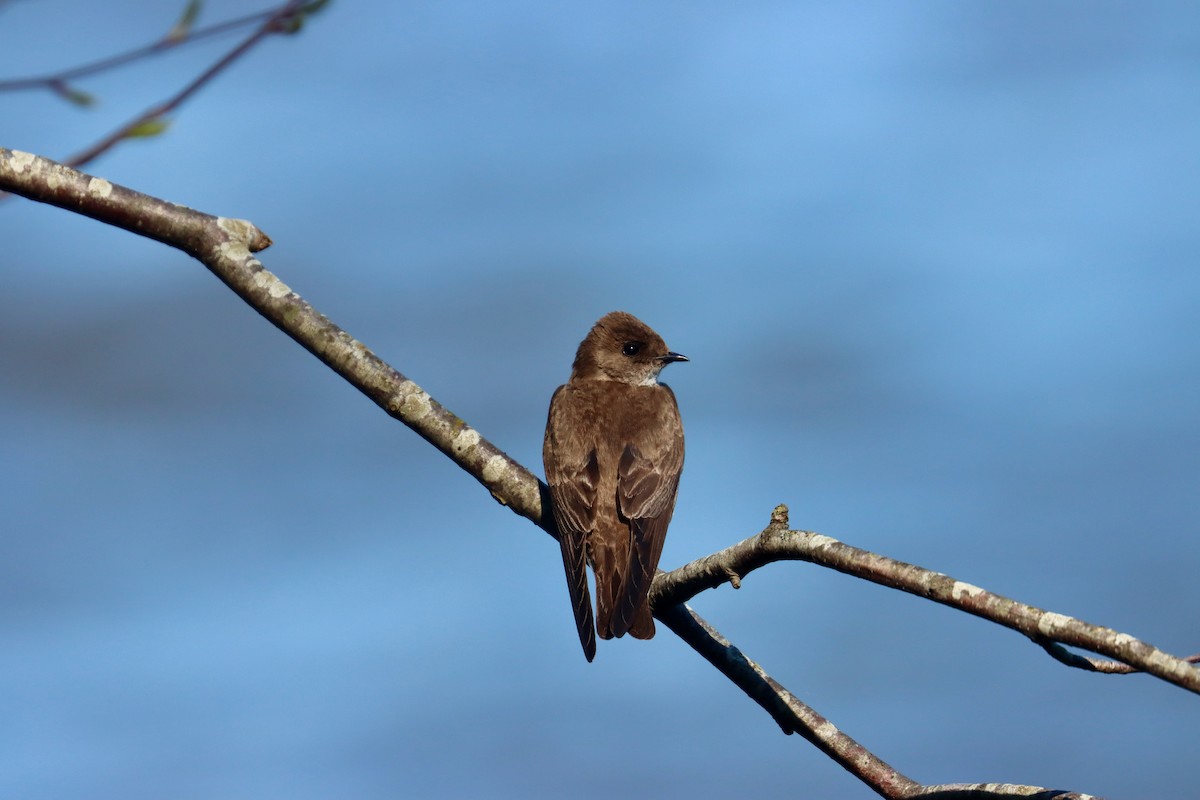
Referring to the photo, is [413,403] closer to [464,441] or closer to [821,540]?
[464,441]

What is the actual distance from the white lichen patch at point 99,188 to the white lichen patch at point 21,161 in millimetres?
177

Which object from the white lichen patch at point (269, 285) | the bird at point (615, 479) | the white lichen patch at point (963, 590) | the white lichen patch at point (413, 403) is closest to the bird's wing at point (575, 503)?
the bird at point (615, 479)

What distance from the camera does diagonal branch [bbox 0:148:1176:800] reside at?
3600 millimetres

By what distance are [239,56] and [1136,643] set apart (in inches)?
91.2

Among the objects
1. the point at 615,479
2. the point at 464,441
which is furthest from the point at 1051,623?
the point at 615,479

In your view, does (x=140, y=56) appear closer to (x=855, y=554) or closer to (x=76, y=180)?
(x=76, y=180)

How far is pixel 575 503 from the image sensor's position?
557 centimetres

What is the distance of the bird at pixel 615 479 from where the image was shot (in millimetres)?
5172

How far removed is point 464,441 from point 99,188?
147cm

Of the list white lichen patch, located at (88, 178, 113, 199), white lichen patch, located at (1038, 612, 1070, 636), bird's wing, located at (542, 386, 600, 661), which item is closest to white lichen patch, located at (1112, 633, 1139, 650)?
white lichen patch, located at (1038, 612, 1070, 636)

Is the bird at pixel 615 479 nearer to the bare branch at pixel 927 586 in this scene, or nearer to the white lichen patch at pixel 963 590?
the bare branch at pixel 927 586

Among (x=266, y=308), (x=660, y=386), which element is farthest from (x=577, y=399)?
(x=266, y=308)

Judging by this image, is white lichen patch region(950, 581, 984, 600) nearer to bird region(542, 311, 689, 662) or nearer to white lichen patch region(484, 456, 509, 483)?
bird region(542, 311, 689, 662)

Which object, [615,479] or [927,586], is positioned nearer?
[927,586]
